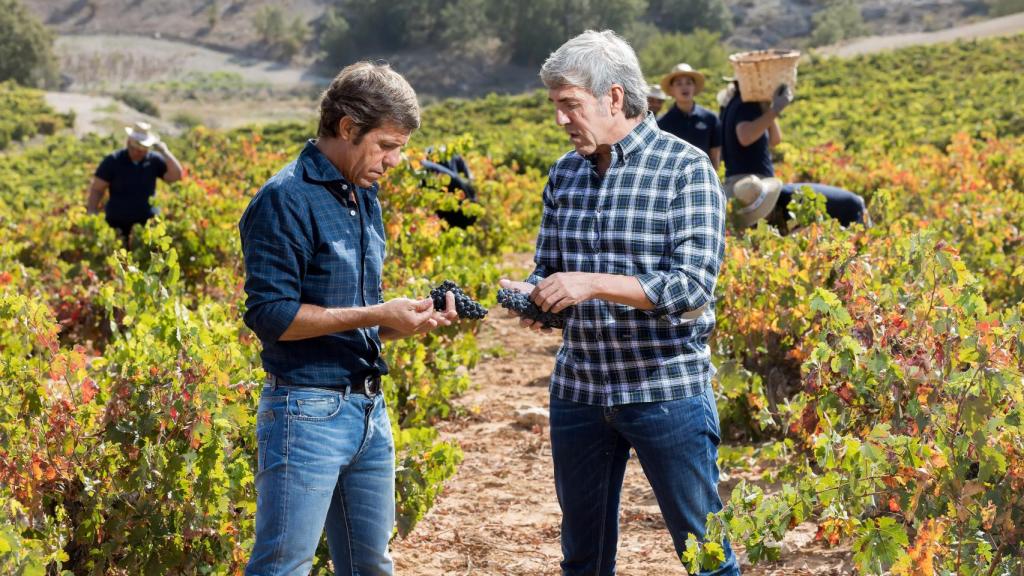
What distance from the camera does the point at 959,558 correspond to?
2.57m

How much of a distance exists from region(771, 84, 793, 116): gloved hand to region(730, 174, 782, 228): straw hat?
1.28 ft

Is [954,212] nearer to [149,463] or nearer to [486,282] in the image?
[486,282]

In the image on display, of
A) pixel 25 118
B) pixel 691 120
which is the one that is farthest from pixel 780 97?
pixel 25 118

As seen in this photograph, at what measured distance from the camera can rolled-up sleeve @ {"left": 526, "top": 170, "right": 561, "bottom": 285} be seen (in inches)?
113

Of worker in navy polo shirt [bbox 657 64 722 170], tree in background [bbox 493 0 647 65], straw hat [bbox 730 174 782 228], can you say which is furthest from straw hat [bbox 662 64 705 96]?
tree in background [bbox 493 0 647 65]

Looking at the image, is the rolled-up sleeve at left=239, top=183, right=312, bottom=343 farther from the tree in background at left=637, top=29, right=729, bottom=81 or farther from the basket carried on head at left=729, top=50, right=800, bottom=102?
the tree in background at left=637, top=29, right=729, bottom=81

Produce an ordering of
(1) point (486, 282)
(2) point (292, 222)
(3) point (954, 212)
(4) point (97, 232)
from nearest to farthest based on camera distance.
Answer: (2) point (292, 222), (1) point (486, 282), (3) point (954, 212), (4) point (97, 232)

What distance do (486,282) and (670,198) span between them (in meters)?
3.82

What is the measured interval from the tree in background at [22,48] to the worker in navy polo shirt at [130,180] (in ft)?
184

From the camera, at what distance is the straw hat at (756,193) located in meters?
6.27

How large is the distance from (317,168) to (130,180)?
19.0 feet

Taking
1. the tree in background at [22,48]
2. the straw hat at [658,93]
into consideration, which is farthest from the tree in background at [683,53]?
the straw hat at [658,93]

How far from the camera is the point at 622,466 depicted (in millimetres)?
2908

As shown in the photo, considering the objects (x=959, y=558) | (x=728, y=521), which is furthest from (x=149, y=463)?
(x=959, y=558)
